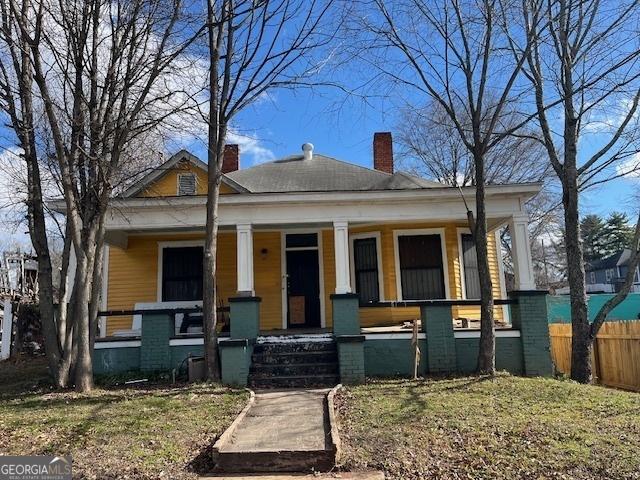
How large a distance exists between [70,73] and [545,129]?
9969 mm

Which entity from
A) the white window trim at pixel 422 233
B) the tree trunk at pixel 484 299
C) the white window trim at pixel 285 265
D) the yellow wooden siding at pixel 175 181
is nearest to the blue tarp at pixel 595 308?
the white window trim at pixel 422 233

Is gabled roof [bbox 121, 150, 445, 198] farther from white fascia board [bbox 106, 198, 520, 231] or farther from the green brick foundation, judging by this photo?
the green brick foundation

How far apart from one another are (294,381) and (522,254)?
216 inches

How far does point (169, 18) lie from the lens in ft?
28.4

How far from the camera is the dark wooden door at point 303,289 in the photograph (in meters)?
12.8

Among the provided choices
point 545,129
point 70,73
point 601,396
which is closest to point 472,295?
point 545,129

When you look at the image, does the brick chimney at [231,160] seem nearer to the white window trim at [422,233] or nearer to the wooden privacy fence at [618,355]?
the white window trim at [422,233]

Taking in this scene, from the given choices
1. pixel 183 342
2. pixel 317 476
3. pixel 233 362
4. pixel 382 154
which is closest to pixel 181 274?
pixel 183 342

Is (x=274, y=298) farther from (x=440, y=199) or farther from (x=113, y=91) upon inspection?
(x=113, y=91)

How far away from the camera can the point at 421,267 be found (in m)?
12.5

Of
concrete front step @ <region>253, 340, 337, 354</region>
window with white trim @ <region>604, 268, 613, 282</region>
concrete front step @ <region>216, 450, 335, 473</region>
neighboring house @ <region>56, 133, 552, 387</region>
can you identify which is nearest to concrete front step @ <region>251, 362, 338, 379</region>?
neighboring house @ <region>56, 133, 552, 387</region>

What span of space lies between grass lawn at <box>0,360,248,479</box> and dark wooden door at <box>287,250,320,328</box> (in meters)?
4.58

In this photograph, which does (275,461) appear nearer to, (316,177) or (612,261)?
(316,177)

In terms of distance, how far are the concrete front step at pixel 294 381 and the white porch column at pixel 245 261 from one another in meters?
1.94
